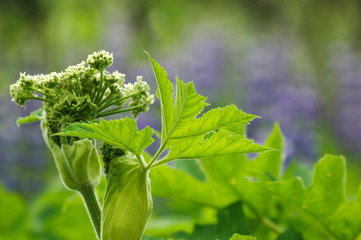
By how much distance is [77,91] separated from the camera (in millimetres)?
328

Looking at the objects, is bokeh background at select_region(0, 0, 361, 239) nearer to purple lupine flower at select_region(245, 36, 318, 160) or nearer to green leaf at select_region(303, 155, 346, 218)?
purple lupine flower at select_region(245, 36, 318, 160)

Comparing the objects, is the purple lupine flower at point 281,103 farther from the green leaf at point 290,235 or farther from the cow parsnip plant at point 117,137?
the cow parsnip plant at point 117,137

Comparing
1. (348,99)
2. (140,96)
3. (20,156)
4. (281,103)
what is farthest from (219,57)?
(140,96)

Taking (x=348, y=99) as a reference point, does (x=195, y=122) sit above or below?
above

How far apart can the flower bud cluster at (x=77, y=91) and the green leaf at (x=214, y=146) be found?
52 millimetres

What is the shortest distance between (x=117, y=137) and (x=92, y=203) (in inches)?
2.6

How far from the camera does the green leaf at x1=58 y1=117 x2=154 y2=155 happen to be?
0.92 feet

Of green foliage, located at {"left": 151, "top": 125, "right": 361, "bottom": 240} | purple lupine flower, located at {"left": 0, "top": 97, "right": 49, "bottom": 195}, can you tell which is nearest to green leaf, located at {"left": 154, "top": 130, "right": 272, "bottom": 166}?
green foliage, located at {"left": 151, "top": 125, "right": 361, "bottom": 240}

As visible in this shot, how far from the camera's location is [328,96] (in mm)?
3162

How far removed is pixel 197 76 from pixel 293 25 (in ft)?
5.57

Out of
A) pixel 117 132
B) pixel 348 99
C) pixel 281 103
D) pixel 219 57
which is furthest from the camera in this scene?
pixel 219 57

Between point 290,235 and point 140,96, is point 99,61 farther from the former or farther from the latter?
point 290,235

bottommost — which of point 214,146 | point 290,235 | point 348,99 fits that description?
point 348,99

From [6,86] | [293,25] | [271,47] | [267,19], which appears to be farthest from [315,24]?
[6,86]
